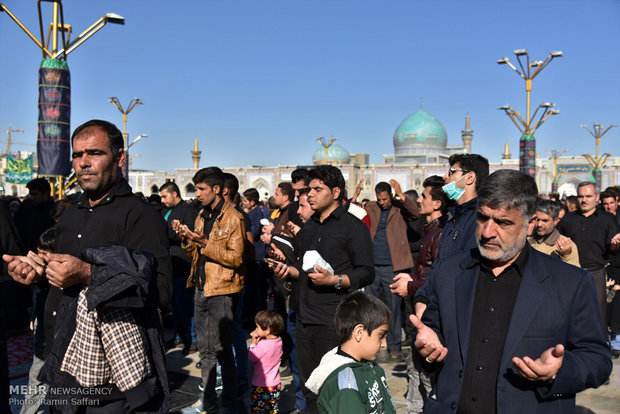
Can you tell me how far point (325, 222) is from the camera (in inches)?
167

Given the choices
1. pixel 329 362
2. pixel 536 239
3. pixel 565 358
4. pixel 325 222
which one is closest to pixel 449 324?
pixel 565 358

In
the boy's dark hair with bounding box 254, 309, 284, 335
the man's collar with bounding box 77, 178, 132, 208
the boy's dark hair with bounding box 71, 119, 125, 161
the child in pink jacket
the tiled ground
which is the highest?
the boy's dark hair with bounding box 71, 119, 125, 161

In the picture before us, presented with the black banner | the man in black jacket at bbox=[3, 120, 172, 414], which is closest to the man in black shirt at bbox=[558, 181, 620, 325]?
the man in black jacket at bbox=[3, 120, 172, 414]

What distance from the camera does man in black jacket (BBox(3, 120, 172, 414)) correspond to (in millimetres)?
2455

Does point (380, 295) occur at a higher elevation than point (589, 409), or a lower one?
higher

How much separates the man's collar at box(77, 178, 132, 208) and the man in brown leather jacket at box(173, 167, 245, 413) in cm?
166

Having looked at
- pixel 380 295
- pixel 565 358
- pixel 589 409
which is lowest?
pixel 589 409

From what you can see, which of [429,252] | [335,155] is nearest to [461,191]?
[429,252]

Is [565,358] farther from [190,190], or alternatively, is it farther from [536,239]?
[190,190]

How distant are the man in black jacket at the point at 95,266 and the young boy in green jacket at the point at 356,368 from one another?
800 millimetres

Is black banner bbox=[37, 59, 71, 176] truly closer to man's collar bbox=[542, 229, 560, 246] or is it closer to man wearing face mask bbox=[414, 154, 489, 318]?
man's collar bbox=[542, 229, 560, 246]

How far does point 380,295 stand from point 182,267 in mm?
2702

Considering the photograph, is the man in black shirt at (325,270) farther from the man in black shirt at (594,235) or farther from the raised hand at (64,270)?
the man in black shirt at (594,235)

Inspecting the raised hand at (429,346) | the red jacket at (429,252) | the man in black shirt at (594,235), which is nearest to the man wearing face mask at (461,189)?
the red jacket at (429,252)
